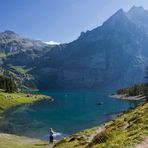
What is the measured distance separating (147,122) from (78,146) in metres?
10.8

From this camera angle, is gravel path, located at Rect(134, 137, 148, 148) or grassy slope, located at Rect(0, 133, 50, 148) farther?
grassy slope, located at Rect(0, 133, 50, 148)

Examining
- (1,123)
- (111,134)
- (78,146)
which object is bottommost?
(1,123)

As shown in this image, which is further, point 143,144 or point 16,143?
point 16,143

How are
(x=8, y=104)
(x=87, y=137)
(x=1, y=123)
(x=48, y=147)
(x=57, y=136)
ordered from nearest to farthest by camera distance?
(x=87, y=137), (x=48, y=147), (x=57, y=136), (x=1, y=123), (x=8, y=104)

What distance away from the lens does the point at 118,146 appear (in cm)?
2233

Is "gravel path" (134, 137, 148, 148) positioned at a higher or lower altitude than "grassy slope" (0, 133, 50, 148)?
higher

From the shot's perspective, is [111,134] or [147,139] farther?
[111,134]

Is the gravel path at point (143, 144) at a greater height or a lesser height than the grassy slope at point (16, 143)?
greater

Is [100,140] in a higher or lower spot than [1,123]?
higher

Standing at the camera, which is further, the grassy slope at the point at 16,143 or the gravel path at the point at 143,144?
the grassy slope at the point at 16,143

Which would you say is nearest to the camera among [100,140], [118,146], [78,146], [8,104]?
[118,146]

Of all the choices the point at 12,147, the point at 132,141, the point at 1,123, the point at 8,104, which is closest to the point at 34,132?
the point at 1,123

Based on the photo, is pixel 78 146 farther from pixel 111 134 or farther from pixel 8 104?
pixel 8 104

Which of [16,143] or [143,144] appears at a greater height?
[143,144]
